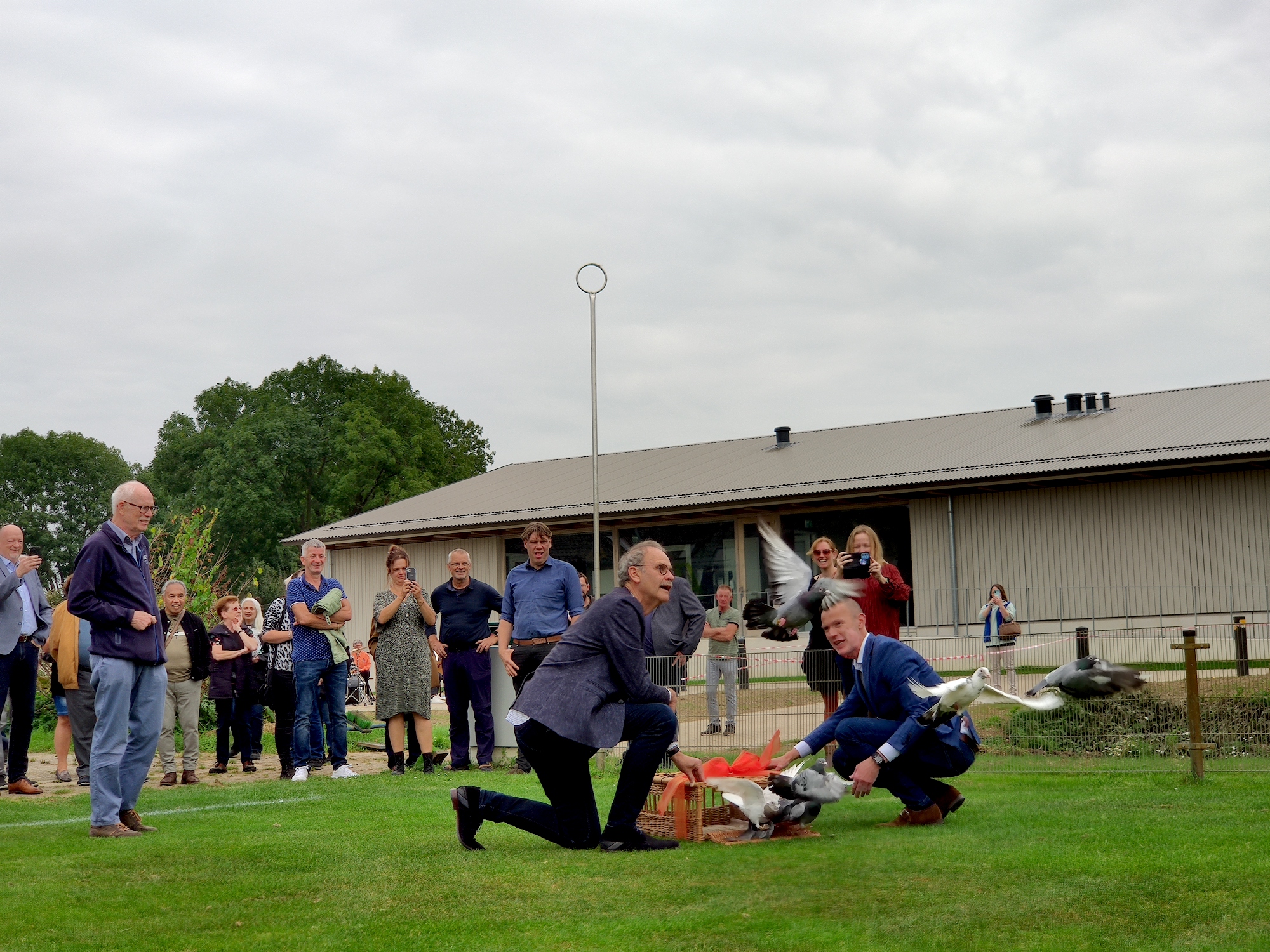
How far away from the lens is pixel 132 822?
25.3 ft

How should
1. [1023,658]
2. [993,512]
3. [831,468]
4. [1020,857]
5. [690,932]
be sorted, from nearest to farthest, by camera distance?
[690,932], [1020,857], [1023,658], [993,512], [831,468]

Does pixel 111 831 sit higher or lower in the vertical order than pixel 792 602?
lower

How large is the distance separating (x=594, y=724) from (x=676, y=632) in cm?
460

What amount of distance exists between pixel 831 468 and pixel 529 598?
19609 millimetres

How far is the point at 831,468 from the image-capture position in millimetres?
29969

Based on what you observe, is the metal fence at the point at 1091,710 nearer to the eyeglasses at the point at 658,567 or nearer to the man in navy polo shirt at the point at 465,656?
the man in navy polo shirt at the point at 465,656

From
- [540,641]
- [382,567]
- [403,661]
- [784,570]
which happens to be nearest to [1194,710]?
[784,570]

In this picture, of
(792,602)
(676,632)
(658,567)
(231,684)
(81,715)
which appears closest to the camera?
(658,567)

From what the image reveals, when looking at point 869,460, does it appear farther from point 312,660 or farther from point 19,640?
point 19,640

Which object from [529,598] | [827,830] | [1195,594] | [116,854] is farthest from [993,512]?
[116,854]

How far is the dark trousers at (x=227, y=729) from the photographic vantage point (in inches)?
496

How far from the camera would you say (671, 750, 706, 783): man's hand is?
6625 mm

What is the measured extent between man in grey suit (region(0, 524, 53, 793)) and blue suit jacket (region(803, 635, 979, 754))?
6366 millimetres

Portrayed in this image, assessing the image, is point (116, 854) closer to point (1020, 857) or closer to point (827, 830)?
point (827, 830)
